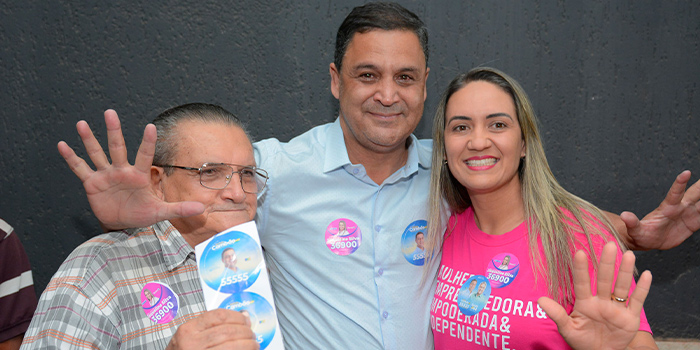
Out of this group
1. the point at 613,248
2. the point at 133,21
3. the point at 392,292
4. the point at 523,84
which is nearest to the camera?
the point at 613,248

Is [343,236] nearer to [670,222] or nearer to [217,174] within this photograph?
[217,174]

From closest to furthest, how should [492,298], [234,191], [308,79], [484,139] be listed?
[234,191]
[492,298]
[484,139]
[308,79]

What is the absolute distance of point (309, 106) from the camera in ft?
9.38

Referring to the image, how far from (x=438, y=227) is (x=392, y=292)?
0.33m

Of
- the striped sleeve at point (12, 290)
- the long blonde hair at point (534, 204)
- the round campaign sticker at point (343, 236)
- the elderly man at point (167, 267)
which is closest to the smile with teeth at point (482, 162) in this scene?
the long blonde hair at point (534, 204)

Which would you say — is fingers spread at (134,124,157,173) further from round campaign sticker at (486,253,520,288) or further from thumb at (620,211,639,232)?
thumb at (620,211,639,232)

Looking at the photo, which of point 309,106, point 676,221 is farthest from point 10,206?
point 676,221

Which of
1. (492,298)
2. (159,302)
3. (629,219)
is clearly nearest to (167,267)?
(159,302)

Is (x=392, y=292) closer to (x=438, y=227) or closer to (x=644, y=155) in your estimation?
(x=438, y=227)

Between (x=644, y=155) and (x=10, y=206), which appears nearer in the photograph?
(x=10, y=206)

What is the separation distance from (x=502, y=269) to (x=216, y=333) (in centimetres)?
109

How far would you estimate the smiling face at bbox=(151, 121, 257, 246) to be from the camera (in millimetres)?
1572

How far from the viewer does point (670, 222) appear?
2.10 meters

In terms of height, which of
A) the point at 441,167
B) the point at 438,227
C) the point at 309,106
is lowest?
the point at 438,227
